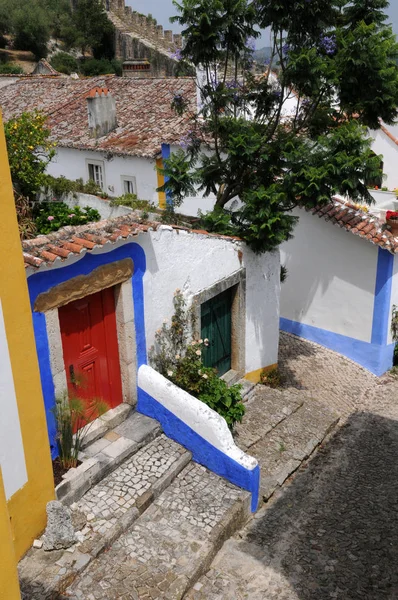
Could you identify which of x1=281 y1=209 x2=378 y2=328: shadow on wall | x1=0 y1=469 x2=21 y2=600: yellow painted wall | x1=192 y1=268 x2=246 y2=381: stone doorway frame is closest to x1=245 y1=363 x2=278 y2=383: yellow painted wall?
x1=192 y1=268 x2=246 y2=381: stone doorway frame

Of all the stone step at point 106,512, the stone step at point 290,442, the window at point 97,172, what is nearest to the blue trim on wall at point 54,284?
the stone step at point 106,512

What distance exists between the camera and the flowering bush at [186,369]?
7.91 meters

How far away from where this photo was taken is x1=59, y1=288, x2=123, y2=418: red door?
681cm

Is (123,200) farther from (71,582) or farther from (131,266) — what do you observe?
(71,582)

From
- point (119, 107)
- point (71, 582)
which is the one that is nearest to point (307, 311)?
point (71, 582)

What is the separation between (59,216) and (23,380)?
2948mm

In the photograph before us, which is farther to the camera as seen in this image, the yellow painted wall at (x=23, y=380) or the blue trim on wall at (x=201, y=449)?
the blue trim on wall at (x=201, y=449)

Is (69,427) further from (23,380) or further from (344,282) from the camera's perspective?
(344,282)

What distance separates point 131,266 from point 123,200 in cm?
166

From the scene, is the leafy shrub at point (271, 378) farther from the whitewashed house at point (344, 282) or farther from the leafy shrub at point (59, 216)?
the leafy shrub at point (59, 216)

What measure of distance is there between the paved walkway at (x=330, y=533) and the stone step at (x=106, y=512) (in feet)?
3.50

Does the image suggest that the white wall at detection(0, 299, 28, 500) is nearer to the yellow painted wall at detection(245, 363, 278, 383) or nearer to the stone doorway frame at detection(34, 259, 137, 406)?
the stone doorway frame at detection(34, 259, 137, 406)

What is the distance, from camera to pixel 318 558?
21.1 ft

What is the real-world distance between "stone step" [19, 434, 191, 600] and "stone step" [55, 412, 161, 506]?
95 millimetres
